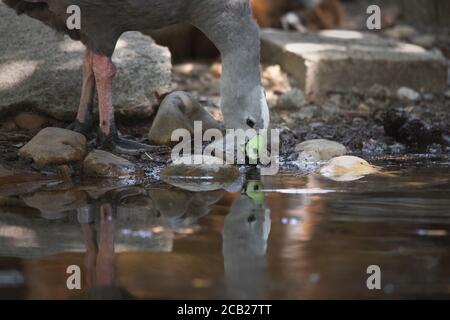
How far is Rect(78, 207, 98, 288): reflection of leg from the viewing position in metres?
3.81

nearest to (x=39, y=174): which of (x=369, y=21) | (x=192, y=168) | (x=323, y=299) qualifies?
(x=192, y=168)

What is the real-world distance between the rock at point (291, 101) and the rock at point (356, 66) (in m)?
0.23

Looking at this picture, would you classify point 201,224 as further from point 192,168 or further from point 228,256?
point 192,168

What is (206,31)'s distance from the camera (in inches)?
251

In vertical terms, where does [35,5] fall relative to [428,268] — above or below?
above

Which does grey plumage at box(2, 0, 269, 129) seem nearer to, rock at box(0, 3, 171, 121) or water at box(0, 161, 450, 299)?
water at box(0, 161, 450, 299)

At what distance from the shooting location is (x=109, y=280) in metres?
3.71

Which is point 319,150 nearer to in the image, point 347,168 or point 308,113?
point 347,168

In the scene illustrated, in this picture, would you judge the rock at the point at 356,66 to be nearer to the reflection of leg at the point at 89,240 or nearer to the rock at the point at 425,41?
the rock at the point at 425,41

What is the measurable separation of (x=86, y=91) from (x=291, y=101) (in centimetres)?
229

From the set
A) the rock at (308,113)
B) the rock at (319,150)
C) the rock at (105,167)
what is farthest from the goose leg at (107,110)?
the rock at (308,113)

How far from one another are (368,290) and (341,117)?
4.47 meters

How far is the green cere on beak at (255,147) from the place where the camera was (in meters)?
6.22

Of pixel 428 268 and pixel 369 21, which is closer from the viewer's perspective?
pixel 428 268
